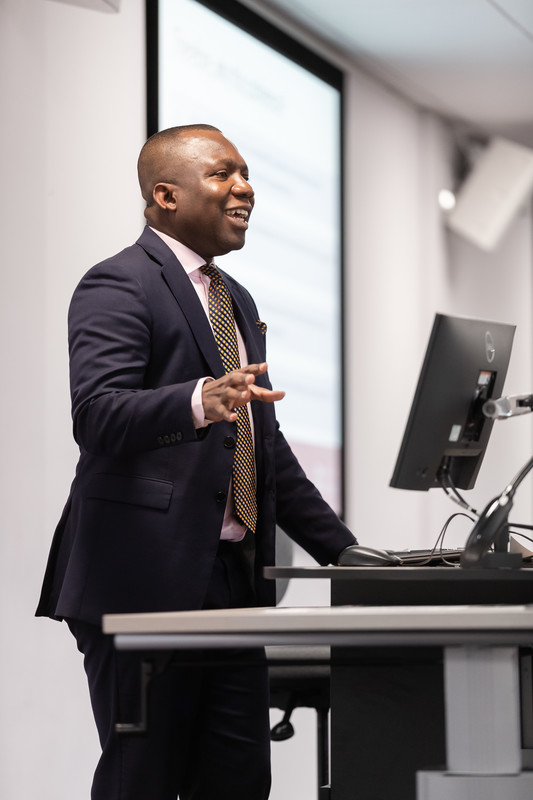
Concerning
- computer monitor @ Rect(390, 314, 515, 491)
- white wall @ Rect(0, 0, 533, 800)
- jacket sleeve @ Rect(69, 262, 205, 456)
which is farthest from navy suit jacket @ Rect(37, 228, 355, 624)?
white wall @ Rect(0, 0, 533, 800)

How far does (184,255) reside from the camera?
2.12 m

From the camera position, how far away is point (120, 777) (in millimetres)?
1801

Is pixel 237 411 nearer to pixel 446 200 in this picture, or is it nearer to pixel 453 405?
pixel 453 405

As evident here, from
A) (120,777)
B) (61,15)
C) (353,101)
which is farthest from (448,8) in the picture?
(120,777)

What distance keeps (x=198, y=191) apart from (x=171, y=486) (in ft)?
1.87

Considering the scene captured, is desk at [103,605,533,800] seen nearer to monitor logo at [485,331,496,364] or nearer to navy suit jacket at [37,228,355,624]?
navy suit jacket at [37,228,355,624]

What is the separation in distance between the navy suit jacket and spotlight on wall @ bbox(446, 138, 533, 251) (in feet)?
12.4

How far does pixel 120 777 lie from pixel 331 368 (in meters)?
2.94

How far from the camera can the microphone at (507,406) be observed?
1.74 metres

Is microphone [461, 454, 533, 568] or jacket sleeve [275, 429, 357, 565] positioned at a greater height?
jacket sleeve [275, 429, 357, 565]

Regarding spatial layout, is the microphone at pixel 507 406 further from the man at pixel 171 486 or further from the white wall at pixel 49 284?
the white wall at pixel 49 284

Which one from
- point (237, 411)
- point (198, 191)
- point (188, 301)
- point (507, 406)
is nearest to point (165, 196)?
point (198, 191)

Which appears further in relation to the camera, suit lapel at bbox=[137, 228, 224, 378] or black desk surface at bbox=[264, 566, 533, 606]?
suit lapel at bbox=[137, 228, 224, 378]

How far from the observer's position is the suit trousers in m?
1.81
